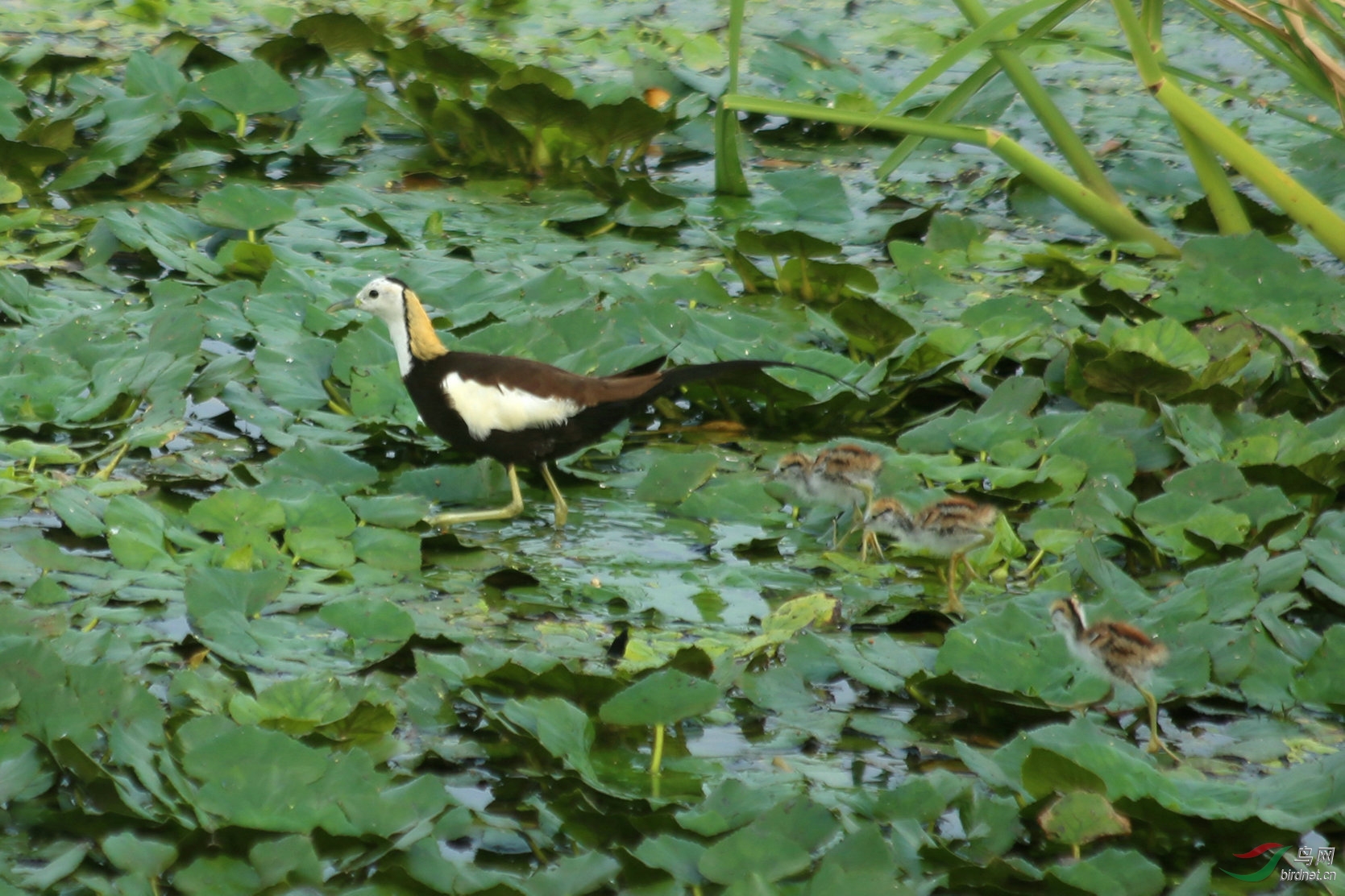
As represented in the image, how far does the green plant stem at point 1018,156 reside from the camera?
228 inches

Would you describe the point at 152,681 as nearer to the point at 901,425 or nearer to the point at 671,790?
the point at 671,790

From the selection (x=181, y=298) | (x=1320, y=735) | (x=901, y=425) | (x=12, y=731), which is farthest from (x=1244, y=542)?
(x=181, y=298)

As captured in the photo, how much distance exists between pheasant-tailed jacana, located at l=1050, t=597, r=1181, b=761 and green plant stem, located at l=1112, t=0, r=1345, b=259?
2571 millimetres

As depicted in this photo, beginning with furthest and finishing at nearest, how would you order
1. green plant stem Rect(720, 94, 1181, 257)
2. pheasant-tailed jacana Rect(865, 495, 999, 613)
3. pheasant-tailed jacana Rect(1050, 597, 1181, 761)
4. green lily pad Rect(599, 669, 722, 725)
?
green plant stem Rect(720, 94, 1181, 257), pheasant-tailed jacana Rect(865, 495, 999, 613), pheasant-tailed jacana Rect(1050, 597, 1181, 761), green lily pad Rect(599, 669, 722, 725)

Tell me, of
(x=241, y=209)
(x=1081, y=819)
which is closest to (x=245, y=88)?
(x=241, y=209)

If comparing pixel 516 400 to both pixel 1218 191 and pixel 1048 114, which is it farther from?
pixel 1218 191

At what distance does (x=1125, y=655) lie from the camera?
327 centimetres

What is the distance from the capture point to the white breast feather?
4520 mm

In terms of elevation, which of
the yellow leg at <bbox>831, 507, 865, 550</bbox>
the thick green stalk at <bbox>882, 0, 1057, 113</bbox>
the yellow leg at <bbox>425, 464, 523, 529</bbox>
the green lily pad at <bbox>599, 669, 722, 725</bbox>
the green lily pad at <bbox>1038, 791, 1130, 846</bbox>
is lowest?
the yellow leg at <bbox>425, 464, 523, 529</bbox>

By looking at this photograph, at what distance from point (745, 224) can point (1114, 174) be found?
1735 mm

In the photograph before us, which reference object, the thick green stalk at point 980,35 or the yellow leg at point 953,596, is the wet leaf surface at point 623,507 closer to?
the yellow leg at point 953,596

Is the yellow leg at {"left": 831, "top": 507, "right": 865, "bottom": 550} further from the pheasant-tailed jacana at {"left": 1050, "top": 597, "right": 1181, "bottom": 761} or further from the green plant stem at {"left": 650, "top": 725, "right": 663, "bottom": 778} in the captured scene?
the green plant stem at {"left": 650, "top": 725, "right": 663, "bottom": 778}

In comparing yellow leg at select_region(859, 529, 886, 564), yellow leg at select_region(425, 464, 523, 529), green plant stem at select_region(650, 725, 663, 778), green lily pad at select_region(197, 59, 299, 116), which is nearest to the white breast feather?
→ yellow leg at select_region(425, 464, 523, 529)

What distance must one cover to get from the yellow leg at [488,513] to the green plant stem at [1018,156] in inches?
76.7
